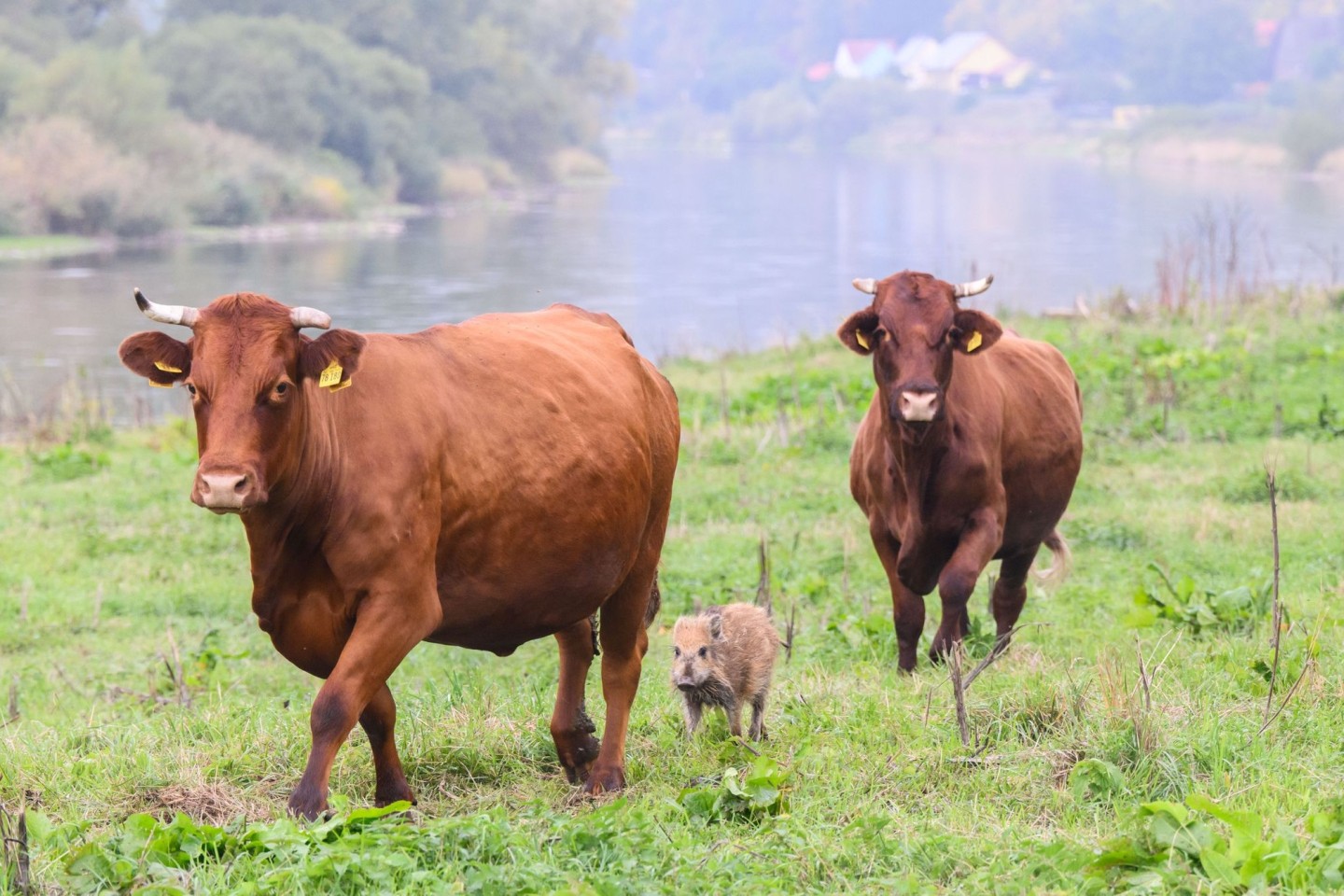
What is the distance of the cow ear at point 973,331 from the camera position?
24.7ft

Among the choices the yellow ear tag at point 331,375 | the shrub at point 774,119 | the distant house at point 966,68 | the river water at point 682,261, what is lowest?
the river water at point 682,261

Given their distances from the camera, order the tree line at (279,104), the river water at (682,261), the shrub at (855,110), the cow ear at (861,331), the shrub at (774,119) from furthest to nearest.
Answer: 1. the shrub at (774,119)
2. the shrub at (855,110)
3. the tree line at (279,104)
4. the river water at (682,261)
5. the cow ear at (861,331)

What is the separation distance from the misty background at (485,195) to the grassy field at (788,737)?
890cm

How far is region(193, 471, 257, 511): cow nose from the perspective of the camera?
470 centimetres

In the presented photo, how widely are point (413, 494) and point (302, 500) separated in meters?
0.35

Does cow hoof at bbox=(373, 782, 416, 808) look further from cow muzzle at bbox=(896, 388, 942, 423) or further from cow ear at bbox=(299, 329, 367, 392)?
cow muzzle at bbox=(896, 388, 942, 423)

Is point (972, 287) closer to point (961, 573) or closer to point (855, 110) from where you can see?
point (961, 573)

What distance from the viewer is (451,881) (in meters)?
4.27

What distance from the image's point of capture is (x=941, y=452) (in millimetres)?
7656

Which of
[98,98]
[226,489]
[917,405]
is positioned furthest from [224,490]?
[98,98]

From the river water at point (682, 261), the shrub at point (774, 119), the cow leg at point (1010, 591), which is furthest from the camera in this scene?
the shrub at point (774, 119)

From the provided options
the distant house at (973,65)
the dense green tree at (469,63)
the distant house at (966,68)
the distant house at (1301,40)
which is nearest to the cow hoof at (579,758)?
the dense green tree at (469,63)

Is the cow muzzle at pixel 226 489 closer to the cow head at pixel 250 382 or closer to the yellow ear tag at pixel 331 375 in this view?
the cow head at pixel 250 382

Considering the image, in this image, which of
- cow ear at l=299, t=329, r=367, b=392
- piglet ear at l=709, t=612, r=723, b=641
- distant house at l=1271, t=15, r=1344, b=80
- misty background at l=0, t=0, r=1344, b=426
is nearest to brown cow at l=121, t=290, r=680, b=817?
cow ear at l=299, t=329, r=367, b=392
